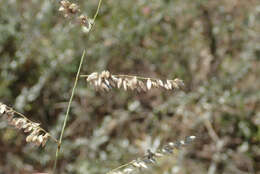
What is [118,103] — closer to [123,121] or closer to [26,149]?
[123,121]

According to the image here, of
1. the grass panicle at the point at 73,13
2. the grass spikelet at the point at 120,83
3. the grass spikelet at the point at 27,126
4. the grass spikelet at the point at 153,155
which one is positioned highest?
the grass panicle at the point at 73,13

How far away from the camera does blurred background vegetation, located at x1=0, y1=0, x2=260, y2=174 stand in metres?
3.85

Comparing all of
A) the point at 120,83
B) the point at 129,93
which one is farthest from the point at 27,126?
the point at 129,93

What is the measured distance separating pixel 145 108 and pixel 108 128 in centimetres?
47

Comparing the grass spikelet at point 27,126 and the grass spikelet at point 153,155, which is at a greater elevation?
the grass spikelet at point 27,126

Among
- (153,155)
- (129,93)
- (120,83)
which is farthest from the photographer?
(129,93)

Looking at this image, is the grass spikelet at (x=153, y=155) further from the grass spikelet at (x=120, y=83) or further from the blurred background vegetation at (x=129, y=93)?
the blurred background vegetation at (x=129, y=93)

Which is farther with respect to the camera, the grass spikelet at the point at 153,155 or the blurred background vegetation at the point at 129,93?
the blurred background vegetation at the point at 129,93

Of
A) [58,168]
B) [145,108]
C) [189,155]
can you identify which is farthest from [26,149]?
[189,155]

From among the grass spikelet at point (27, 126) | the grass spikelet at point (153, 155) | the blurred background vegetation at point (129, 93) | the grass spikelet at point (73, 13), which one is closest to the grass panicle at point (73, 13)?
the grass spikelet at point (73, 13)

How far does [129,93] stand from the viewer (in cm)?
414

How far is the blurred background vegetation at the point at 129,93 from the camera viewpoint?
385 centimetres

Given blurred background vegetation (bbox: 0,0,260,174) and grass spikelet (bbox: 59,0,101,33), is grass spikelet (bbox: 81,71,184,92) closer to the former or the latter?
grass spikelet (bbox: 59,0,101,33)

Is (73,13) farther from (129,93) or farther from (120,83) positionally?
(129,93)
